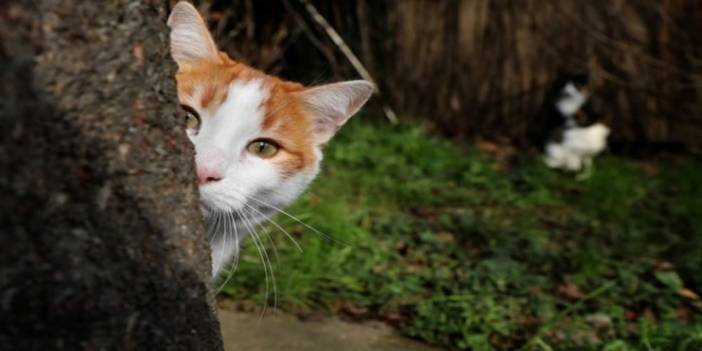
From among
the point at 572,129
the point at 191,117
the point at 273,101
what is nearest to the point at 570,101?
the point at 572,129

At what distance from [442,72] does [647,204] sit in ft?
6.72

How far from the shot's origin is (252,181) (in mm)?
2285

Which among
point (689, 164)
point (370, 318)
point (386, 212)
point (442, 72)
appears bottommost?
point (370, 318)

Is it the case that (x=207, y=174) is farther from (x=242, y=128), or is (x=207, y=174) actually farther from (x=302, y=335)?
(x=302, y=335)

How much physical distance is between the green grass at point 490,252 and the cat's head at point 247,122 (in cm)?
85

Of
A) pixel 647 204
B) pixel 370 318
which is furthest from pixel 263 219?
pixel 647 204

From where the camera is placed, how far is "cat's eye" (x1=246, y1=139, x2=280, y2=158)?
2.34 meters

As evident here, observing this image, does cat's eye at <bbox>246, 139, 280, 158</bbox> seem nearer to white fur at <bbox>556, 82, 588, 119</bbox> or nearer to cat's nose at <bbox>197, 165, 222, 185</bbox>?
cat's nose at <bbox>197, 165, 222, 185</bbox>

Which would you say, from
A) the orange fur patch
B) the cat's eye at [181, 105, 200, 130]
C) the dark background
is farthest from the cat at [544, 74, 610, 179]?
the cat's eye at [181, 105, 200, 130]

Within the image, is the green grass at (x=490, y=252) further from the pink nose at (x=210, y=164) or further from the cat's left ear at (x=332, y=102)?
the pink nose at (x=210, y=164)

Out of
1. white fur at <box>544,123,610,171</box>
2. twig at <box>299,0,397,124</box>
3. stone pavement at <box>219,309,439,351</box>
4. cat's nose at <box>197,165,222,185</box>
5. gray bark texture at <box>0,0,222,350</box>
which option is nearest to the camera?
gray bark texture at <box>0,0,222,350</box>

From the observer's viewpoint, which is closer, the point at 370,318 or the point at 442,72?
the point at 370,318

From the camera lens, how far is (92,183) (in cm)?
138

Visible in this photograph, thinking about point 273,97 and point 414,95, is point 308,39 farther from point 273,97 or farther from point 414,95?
point 273,97
